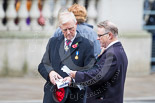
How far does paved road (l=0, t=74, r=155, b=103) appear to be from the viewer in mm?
8102

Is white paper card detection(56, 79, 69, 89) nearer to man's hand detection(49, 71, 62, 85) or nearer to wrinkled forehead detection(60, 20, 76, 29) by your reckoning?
man's hand detection(49, 71, 62, 85)

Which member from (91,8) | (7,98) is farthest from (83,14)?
(91,8)

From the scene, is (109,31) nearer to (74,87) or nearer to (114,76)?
(114,76)

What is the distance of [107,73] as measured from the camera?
4.33 metres

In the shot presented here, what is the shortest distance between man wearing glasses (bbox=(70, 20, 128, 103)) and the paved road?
11.6 feet

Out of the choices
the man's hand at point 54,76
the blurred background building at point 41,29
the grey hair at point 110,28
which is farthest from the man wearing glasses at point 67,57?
the blurred background building at point 41,29

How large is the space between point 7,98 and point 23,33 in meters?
2.05

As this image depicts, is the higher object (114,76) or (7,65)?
(114,76)

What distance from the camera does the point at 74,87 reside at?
186 inches

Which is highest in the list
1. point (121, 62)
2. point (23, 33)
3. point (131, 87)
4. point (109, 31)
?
point (109, 31)

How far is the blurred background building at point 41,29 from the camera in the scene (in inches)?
378

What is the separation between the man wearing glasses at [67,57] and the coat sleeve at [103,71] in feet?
0.91

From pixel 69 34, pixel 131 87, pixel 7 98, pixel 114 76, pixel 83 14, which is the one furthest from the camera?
pixel 131 87

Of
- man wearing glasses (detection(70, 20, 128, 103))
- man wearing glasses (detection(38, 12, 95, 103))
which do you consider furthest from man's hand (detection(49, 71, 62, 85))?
man wearing glasses (detection(70, 20, 128, 103))
